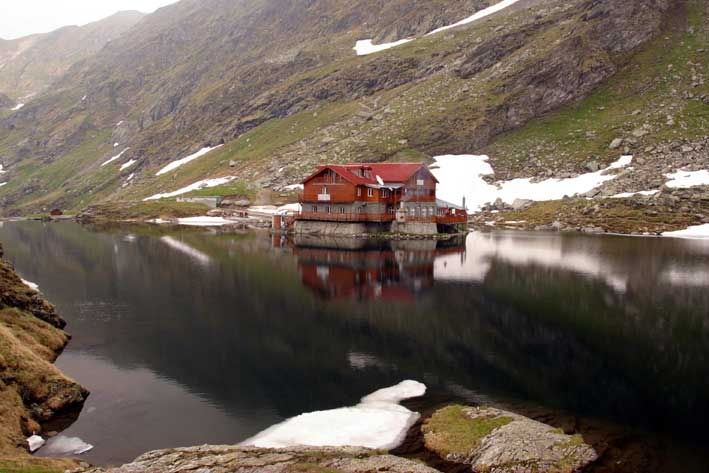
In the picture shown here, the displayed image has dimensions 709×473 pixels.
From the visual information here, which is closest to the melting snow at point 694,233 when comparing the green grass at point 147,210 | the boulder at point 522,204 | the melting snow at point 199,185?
the boulder at point 522,204

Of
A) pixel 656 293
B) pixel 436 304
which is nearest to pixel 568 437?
pixel 436 304

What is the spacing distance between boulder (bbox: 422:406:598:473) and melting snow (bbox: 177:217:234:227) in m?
112

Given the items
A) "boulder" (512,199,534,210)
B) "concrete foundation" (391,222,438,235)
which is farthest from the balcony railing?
"boulder" (512,199,534,210)

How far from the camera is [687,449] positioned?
24.8 m

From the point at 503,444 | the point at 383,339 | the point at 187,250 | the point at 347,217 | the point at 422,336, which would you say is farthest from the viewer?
the point at 347,217

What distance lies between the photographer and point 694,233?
9912 cm

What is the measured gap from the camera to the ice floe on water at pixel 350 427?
25.0 meters

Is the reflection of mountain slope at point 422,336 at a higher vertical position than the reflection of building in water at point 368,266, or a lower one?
lower

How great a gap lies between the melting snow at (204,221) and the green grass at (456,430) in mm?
111276

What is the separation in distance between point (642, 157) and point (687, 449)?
121 m

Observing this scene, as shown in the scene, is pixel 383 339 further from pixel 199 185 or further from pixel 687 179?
pixel 199 185

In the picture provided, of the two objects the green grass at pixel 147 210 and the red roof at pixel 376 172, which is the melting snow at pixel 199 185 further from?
the red roof at pixel 376 172

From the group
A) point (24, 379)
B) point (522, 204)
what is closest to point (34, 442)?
point (24, 379)

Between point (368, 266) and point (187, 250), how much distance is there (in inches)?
1278
